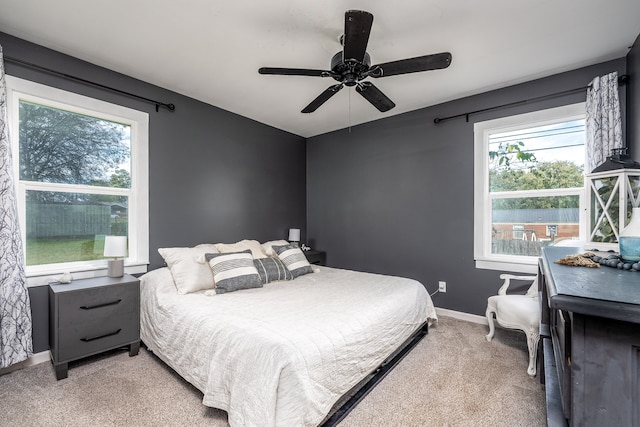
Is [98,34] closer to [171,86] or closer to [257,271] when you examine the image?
[171,86]

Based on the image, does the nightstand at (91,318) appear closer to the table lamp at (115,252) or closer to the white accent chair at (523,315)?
the table lamp at (115,252)

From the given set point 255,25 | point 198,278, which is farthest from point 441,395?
point 255,25

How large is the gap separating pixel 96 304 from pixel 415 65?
306cm

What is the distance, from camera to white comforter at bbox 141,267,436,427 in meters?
1.48

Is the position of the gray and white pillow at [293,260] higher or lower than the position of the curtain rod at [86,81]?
lower

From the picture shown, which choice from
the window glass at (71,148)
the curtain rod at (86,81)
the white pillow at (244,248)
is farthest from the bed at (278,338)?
the curtain rod at (86,81)

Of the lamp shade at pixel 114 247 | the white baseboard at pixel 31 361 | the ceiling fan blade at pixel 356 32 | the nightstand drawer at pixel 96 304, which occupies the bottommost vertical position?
the white baseboard at pixel 31 361

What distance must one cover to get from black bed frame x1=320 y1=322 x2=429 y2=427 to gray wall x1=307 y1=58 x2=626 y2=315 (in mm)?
979

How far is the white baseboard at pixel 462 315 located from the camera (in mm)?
3244

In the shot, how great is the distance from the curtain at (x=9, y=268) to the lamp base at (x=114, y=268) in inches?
21.5

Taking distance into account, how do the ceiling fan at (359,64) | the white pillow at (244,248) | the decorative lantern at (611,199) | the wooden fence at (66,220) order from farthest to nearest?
the white pillow at (244,248) → the wooden fence at (66,220) → the ceiling fan at (359,64) → the decorative lantern at (611,199)

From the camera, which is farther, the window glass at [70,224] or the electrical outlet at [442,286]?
the electrical outlet at [442,286]

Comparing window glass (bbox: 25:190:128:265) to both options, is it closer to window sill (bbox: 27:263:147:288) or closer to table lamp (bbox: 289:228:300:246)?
window sill (bbox: 27:263:147:288)

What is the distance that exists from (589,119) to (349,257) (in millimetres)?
3138
